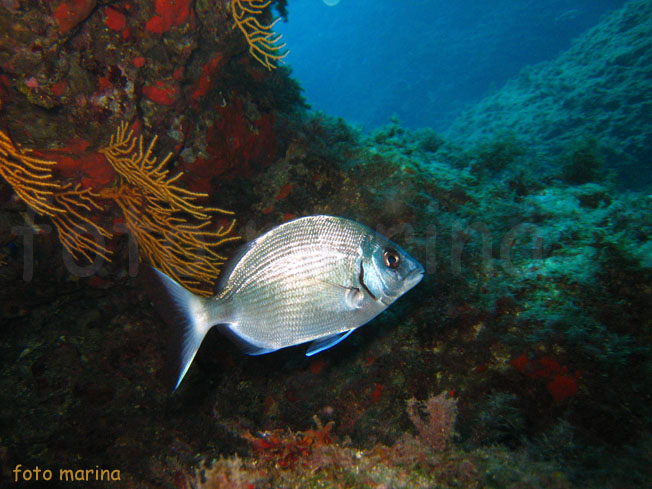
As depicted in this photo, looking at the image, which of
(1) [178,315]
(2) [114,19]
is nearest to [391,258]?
(1) [178,315]

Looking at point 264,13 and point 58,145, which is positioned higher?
point 264,13

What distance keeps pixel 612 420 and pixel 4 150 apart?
535cm

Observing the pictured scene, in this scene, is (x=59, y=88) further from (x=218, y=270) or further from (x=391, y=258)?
(x=391, y=258)

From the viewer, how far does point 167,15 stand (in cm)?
343

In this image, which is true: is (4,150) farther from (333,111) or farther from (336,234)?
(333,111)

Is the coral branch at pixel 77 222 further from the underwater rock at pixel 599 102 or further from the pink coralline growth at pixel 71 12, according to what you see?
the underwater rock at pixel 599 102

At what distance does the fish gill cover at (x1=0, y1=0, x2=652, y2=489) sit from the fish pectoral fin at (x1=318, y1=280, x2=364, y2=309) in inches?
43.1

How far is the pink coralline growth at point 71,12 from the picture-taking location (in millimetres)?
2775

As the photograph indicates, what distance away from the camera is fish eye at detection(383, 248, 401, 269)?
190 centimetres

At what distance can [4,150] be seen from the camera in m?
2.74

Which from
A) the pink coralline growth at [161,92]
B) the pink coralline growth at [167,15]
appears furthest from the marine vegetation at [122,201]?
the pink coralline growth at [167,15]

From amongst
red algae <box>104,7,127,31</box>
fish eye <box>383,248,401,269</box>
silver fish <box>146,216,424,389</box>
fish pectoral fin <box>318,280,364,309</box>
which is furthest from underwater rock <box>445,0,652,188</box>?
red algae <box>104,7,127,31</box>

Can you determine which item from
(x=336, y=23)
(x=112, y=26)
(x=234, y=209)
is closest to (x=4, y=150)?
(x=112, y=26)

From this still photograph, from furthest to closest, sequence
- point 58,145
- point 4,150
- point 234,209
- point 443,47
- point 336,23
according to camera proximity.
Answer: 1. point 336,23
2. point 443,47
3. point 234,209
4. point 58,145
5. point 4,150
